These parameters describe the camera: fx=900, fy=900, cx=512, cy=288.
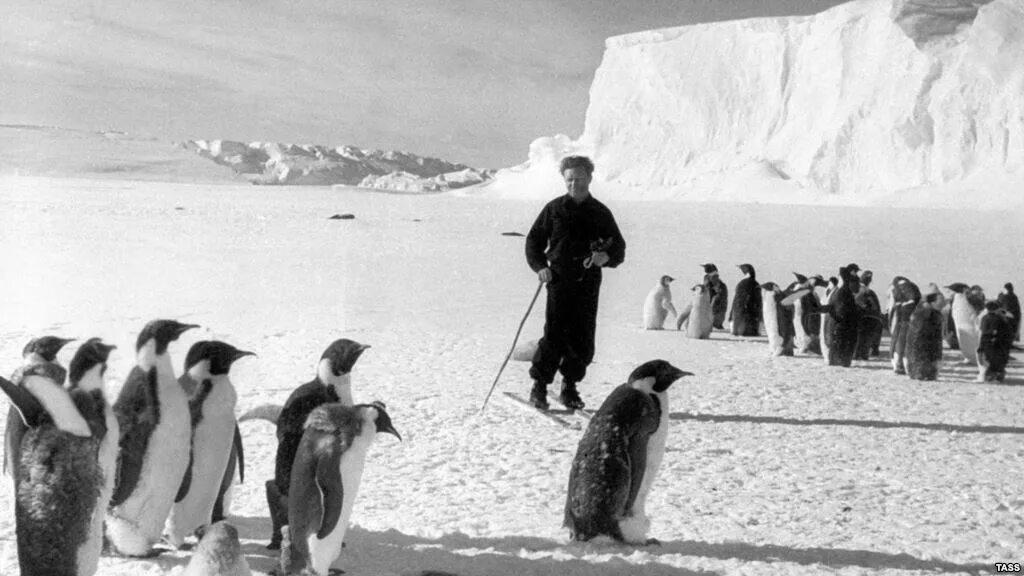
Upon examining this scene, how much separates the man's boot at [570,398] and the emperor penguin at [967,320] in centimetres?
338

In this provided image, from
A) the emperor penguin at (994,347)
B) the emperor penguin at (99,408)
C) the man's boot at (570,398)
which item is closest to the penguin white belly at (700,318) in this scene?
the emperor penguin at (994,347)

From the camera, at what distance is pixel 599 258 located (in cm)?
394

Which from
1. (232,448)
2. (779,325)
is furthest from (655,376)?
(779,325)

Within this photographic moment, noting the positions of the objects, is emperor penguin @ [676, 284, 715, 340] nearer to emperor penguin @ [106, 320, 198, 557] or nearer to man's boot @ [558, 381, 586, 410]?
man's boot @ [558, 381, 586, 410]

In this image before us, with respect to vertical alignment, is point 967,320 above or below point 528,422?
above

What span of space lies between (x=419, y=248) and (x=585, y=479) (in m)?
12.3

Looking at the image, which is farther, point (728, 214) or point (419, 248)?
point (728, 214)

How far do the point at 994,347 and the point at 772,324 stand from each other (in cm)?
150

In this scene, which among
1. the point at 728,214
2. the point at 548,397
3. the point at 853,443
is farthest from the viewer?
the point at 728,214

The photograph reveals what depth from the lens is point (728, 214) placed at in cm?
2492

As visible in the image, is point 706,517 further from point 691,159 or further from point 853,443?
point 691,159

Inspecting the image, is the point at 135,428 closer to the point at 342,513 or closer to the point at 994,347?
the point at 342,513

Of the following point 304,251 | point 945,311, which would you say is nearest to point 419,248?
point 304,251

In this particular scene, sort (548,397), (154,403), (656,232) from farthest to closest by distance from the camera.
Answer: (656,232) → (548,397) → (154,403)
